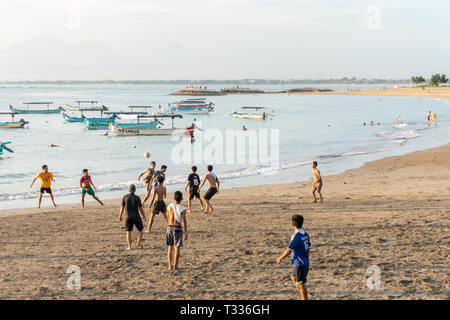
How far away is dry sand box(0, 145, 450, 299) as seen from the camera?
328 inches

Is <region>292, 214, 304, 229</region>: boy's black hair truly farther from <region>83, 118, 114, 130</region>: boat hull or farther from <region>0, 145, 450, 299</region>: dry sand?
<region>83, 118, 114, 130</region>: boat hull

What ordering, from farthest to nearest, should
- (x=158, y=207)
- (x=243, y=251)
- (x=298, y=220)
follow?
(x=158, y=207) → (x=243, y=251) → (x=298, y=220)

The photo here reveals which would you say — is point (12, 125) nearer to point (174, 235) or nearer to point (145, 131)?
point (145, 131)

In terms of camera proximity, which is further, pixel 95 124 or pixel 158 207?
pixel 95 124

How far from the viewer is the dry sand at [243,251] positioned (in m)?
8.32

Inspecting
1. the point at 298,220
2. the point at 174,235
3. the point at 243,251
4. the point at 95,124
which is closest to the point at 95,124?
the point at 95,124

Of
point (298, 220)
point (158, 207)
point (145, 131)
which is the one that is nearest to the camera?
point (298, 220)

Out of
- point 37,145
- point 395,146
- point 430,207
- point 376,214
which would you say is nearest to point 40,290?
point 376,214

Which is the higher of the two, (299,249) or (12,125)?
(12,125)

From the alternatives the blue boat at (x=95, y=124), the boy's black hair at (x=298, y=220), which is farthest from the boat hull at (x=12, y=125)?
the boy's black hair at (x=298, y=220)

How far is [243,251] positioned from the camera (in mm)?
10578

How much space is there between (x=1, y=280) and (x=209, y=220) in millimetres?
6330
